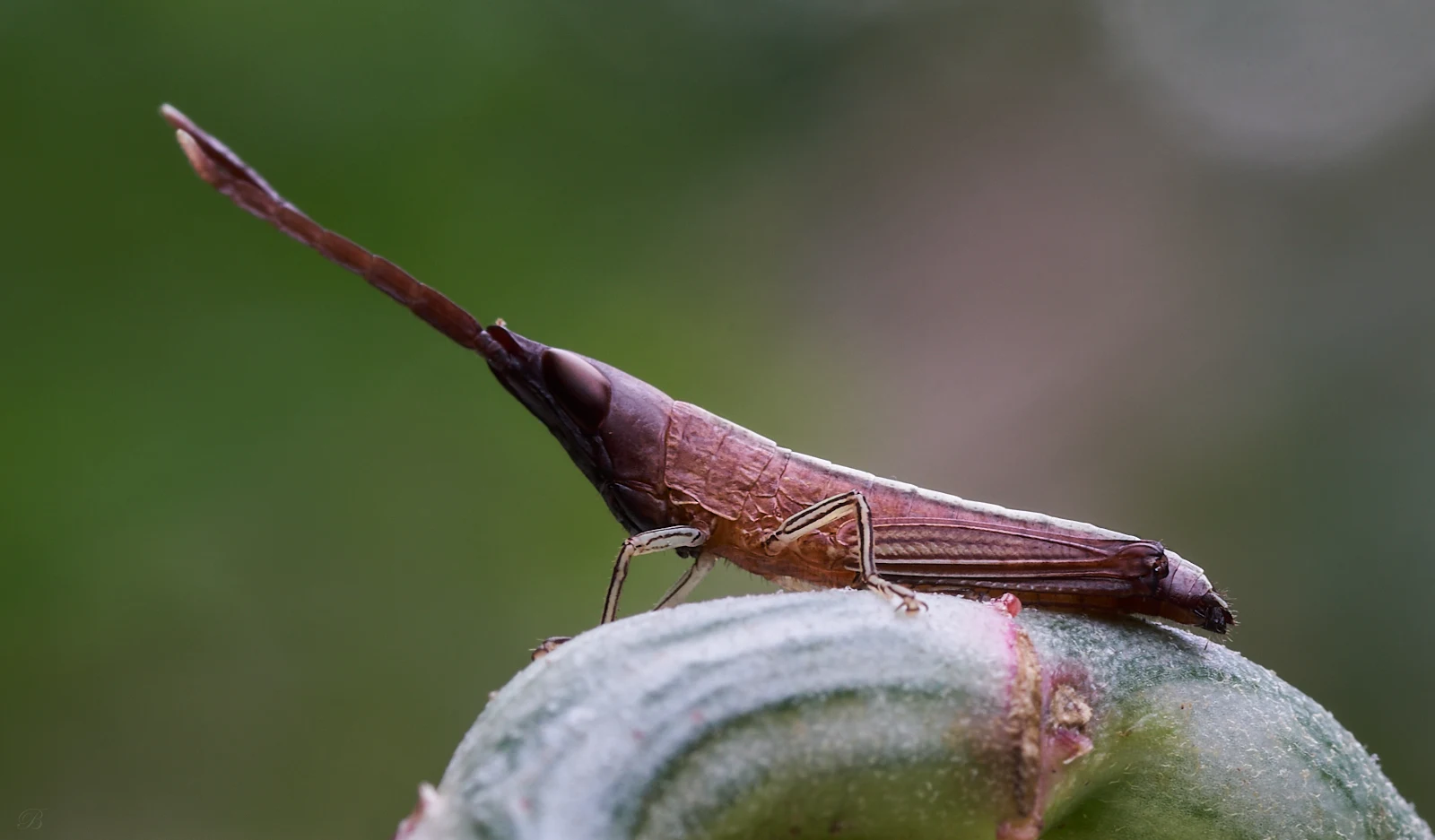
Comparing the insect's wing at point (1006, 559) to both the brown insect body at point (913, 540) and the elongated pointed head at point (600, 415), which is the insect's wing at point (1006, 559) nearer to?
the brown insect body at point (913, 540)

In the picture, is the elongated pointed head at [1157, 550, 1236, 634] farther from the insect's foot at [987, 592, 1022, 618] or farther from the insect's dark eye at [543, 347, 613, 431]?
the insect's dark eye at [543, 347, 613, 431]

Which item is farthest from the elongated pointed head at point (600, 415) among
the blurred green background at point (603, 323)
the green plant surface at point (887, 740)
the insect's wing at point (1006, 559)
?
the green plant surface at point (887, 740)

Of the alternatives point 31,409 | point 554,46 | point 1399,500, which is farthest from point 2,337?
point 1399,500

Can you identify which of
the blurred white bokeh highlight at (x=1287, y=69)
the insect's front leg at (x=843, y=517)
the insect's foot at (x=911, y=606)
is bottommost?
the insect's foot at (x=911, y=606)

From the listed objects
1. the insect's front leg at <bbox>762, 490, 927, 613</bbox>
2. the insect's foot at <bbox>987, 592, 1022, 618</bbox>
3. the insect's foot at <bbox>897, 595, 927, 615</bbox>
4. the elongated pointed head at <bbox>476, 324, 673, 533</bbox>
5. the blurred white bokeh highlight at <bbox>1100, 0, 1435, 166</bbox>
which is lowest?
the insect's foot at <bbox>987, 592, 1022, 618</bbox>

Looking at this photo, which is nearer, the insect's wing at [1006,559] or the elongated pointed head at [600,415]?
Result: the insect's wing at [1006,559]

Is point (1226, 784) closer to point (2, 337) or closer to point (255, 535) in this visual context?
point (255, 535)

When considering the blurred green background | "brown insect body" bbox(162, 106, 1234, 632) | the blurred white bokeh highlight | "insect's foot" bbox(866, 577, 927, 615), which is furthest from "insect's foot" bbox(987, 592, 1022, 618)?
the blurred white bokeh highlight

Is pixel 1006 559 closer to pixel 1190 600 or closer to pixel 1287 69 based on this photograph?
pixel 1190 600
